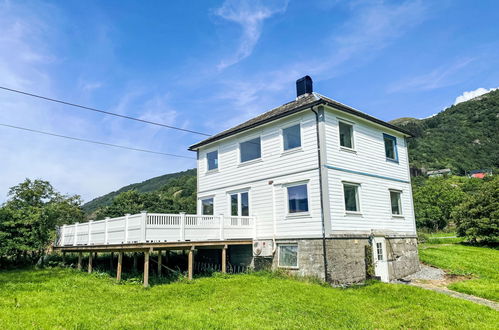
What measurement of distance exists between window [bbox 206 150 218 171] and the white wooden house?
1.21ft

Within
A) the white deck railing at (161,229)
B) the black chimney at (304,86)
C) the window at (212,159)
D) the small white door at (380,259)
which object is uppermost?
the black chimney at (304,86)

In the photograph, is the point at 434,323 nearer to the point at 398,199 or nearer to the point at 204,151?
the point at 398,199

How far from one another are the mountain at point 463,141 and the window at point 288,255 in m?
71.4

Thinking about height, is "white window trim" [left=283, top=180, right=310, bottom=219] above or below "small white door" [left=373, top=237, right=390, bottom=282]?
Answer: above

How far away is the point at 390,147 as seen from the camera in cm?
1664

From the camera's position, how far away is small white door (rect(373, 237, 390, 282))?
45.9 ft

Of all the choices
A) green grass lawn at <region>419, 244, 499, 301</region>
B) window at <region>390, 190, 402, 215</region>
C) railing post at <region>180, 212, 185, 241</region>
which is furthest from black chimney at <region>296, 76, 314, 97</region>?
green grass lawn at <region>419, 244, 499, 301</region>

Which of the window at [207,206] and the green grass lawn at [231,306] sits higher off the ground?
the window at [207,206]

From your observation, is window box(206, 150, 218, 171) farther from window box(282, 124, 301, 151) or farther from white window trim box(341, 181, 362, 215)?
white window trim box(341, 181, 362, 215)

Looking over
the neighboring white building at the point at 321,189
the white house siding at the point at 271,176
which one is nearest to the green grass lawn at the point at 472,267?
the neighboring white building at the point at 321,189

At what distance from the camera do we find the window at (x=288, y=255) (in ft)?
43.5

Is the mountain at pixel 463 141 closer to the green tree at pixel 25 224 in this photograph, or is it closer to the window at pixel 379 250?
the window at pixel 379 250

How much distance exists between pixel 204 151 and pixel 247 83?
4.65m

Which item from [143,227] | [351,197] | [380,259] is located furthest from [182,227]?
[380,259]
